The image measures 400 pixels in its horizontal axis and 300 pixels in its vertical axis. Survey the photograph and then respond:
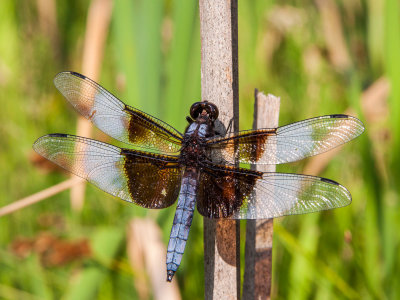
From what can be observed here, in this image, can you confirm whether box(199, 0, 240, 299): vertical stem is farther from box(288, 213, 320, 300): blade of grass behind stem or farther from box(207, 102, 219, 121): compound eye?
box(288, 213, 320, 300): blade of grass behind stem

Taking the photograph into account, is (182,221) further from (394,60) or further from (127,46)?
(394,60)

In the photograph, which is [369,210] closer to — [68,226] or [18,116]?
[68,226]

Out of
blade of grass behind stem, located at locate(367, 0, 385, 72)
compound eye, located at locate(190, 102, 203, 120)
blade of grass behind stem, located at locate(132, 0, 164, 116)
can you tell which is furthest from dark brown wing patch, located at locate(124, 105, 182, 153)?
blade of grass behind stem, located at locate(367, 0, 385, 72)

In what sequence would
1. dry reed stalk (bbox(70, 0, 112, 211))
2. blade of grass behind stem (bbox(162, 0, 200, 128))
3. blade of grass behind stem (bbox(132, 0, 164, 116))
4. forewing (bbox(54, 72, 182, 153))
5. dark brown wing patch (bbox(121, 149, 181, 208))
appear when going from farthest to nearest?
dry reed stalk (bbox(70, 0, 112, 211)) < blade of grass behind stem (bbox(132, 0, 164, 116)) < blade of grass behind stem (bbox(162, 0, 200, 128)) < forewing (bbox(54, 72, 182, 153)) < dark brown wing patch (bbox(121, 149, 181, 208))

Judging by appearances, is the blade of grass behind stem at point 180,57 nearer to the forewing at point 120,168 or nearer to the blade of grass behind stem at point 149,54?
the blade of grass behind stem at point 149,54

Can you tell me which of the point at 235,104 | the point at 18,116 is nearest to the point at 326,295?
the point at 235,104

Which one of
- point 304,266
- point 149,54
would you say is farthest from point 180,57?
point 304,266
